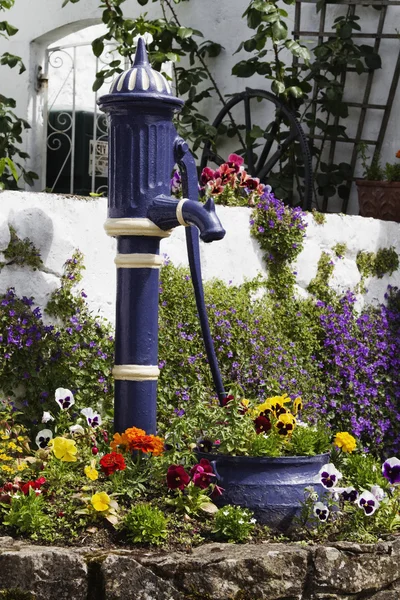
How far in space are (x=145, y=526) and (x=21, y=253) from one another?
1.50 m

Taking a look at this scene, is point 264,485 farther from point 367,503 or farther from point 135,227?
point 135,227

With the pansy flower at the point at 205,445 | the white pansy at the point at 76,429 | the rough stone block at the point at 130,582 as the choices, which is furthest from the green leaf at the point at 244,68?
the rough stone block at the point at 130,582

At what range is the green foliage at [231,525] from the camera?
3297mm

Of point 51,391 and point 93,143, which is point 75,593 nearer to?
point 51,391

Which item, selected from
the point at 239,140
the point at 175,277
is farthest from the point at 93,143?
the point at 175,277

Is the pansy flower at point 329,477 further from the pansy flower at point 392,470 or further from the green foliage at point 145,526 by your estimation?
the green foliage at point 145,526

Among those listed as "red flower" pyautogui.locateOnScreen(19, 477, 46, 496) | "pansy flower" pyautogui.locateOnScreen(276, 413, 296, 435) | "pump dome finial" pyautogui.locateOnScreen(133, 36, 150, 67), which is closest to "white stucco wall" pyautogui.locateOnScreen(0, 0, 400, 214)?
"pump dome finial" pyautogui.locateOnScreen(133, 36, 150, 67)

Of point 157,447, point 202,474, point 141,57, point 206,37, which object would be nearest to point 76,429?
point 157,447

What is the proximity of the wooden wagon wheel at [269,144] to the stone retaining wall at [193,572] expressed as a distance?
306 cm

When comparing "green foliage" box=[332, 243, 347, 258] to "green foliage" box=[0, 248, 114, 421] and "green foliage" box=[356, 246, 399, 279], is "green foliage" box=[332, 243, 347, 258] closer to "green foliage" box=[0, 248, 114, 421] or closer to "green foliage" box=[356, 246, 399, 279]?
"green foliage" box=[356, 246, 399, 279]

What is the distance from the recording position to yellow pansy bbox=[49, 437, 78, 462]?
3408mm

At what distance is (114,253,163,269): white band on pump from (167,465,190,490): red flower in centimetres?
77

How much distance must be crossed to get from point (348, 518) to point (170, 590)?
0.78 metres

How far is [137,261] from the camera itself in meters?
3.70
